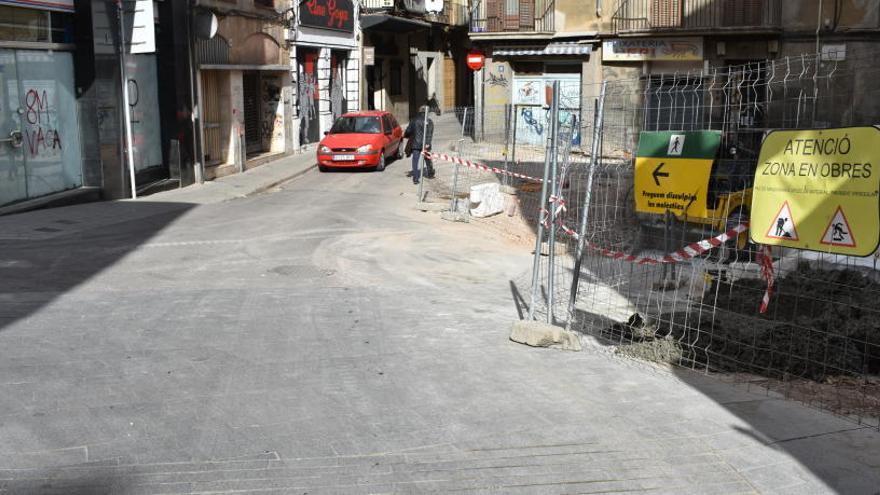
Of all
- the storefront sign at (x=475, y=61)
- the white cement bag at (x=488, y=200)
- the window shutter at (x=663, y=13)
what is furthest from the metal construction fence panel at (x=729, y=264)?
the storefront sign at (x=475, y=61)

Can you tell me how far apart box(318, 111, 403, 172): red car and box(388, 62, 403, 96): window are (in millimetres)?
13475

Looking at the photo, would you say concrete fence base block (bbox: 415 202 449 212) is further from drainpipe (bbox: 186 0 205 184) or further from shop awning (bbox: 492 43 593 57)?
shop awning (bbox: 492 43 593 57)

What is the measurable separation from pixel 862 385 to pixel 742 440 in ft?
5.48

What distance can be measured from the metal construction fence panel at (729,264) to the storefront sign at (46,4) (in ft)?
34.4

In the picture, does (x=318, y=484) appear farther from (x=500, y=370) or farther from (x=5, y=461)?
(x=500, y=370)

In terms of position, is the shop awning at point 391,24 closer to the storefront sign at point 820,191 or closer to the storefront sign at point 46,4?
the storefront sign at point 46,4

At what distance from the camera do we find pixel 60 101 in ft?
56.1

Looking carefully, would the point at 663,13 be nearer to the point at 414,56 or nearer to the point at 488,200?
the point at 414,56

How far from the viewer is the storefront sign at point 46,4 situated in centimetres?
1548

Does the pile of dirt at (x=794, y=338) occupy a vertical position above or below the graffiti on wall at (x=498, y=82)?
below

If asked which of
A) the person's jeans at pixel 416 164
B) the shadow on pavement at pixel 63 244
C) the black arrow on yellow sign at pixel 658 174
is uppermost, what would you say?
the black arrow on yellow sign at pixel 658 174

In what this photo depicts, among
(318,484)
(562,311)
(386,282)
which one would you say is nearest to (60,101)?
(386,282)

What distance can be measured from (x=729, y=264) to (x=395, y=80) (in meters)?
32.0

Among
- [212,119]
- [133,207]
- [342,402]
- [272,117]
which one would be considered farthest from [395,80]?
[342,402]
